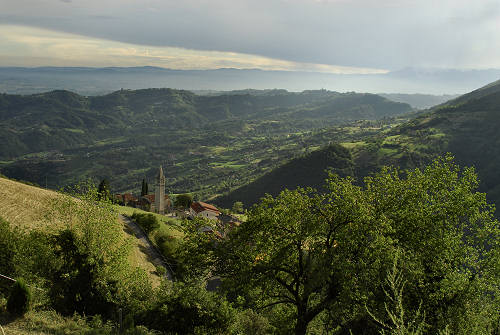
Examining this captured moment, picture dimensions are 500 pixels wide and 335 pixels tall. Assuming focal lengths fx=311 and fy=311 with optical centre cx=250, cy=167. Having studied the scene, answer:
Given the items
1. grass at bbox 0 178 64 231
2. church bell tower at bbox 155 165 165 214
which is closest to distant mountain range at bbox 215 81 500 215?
church bell tower at bbox 155 165 165 214

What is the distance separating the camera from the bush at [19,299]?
14730 mm

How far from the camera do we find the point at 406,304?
12047 millimetres

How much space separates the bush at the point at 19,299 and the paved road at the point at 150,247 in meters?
24.6

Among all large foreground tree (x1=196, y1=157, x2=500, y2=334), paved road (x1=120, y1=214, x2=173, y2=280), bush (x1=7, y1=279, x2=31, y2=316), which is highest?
large foreground tree (x1=196, y1=157, x2=500, y2=334)

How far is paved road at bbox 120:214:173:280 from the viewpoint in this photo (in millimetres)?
41287

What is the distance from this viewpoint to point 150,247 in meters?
45.9

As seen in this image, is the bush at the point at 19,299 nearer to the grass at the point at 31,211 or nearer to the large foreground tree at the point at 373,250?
the large foreground tree at the point at 373,250

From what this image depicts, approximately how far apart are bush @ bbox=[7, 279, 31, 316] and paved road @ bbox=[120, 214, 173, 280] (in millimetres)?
24564

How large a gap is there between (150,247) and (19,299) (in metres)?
31.8

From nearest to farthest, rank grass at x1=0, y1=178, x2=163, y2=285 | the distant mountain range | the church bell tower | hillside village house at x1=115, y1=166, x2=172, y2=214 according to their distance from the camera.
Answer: grass at x1=0, y1=178, x2=163, y2=285 → the church bell tower → hillside village house at x1=115, y1=166, x2=172, y2=214 → the distant mountain range

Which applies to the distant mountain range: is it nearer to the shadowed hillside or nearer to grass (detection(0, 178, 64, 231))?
the shadowed hillside

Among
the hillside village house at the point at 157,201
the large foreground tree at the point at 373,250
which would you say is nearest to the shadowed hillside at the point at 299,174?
the hillside village house at the point at 157,201

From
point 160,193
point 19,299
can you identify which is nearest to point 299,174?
point 160,193

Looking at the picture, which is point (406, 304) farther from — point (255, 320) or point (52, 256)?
point (52, 256)
